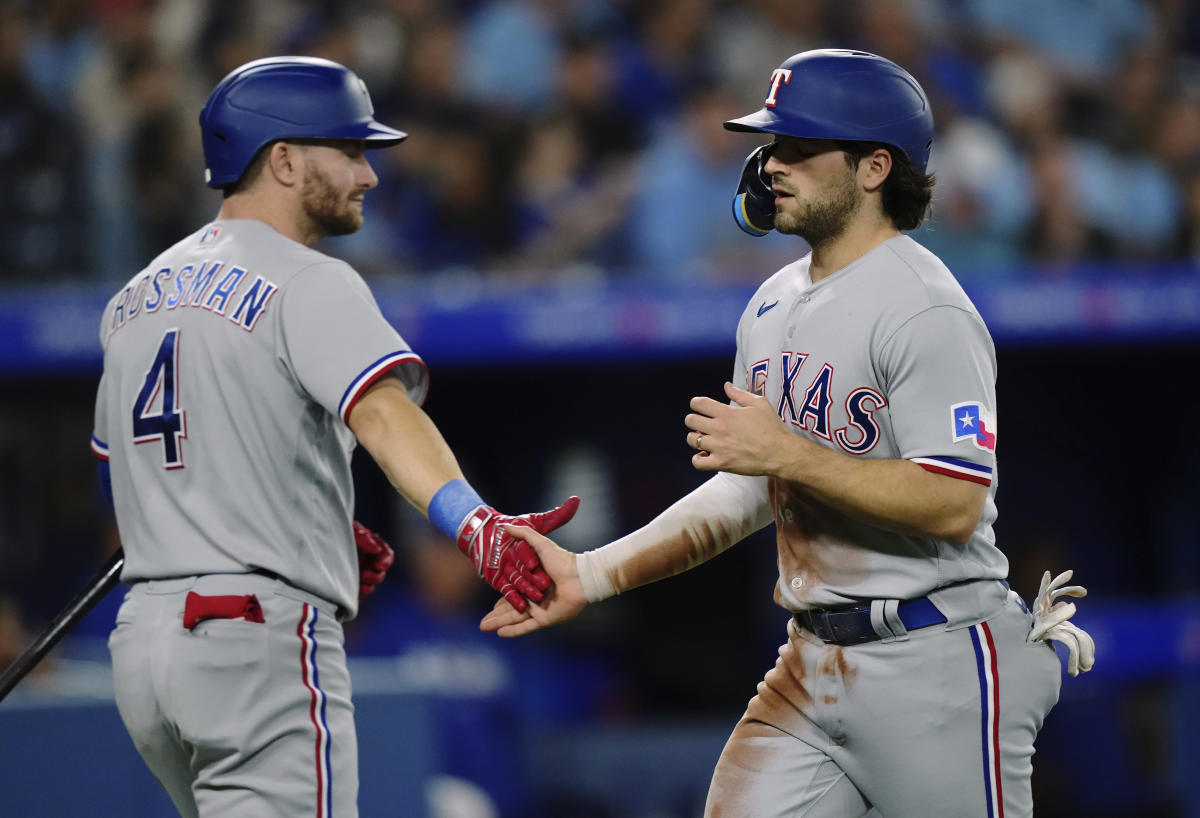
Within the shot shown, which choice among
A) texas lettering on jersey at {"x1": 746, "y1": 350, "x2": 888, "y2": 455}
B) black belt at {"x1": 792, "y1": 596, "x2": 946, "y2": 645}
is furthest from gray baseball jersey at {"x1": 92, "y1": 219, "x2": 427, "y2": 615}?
black belt at {"x1": 792, "y1": 596, "x2": 946, "y2": 645}

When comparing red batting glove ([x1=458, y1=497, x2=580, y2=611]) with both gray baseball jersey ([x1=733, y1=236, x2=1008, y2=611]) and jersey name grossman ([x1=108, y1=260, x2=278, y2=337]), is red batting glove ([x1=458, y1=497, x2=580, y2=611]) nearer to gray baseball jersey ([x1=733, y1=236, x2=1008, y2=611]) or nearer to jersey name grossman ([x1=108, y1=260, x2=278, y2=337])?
gray baseball jersey ([x1=733, y1=236, x2=1008, y2=611])

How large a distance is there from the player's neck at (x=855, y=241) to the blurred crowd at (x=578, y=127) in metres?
3.45

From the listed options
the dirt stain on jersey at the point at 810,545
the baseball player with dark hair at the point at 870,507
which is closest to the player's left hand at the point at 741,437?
the baseball player with dark hair at the point at 870,507

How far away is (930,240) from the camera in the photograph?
7.18 metres

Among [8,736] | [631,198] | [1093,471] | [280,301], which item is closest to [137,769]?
[8,736]

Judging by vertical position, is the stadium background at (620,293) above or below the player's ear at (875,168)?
A: below

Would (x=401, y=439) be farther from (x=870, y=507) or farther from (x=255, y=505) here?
(x=870, y=507)

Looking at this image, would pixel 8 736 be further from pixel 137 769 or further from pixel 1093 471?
pixel 1093 471

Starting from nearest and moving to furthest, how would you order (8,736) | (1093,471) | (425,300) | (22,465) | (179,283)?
(179,283) → (8,736) → (425,300) → (22,465) → (1093,471)

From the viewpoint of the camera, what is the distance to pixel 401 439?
10.1 feet

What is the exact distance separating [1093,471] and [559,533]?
9.52ft

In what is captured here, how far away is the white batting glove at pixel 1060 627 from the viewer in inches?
122

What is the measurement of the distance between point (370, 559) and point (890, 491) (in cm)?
133

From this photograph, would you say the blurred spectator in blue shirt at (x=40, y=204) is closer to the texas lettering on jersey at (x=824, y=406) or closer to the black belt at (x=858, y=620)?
the texas lettering on jersey at (x=824, y=406)
